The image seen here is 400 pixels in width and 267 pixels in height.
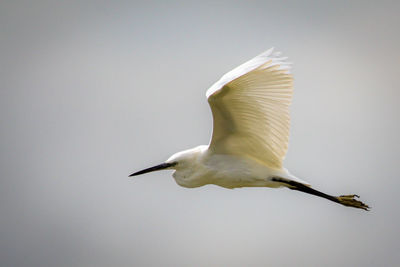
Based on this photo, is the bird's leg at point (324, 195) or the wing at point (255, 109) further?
the bird's leg at point (324, 195)

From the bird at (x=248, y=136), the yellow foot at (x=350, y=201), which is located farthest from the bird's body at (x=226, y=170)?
the yellow foot at (x=350, y=201)

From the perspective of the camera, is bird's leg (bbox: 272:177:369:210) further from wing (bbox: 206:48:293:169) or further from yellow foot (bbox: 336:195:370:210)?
wing (bbox: 206:48:293:169)

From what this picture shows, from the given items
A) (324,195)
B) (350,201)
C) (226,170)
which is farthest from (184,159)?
(350,201)

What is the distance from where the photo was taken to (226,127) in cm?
672

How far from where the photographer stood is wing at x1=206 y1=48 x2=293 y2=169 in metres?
6.14

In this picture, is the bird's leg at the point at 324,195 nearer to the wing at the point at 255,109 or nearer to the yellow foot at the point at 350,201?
the yellow foot at the point at 350,201

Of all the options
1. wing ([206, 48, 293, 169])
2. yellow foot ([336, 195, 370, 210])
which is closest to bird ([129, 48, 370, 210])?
wing ([206, 48, 293, 169])

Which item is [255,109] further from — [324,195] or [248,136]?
[324,195]

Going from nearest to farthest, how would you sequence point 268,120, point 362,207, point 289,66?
point 289,66 < point 268,120 < point 362,207

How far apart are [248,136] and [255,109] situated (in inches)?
16.3

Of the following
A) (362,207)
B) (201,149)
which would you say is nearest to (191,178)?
(201,149)

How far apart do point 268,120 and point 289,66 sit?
0.70 meters

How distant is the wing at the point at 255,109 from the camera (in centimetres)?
614

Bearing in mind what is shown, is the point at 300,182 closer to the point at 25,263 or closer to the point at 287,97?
the point at 287,97
